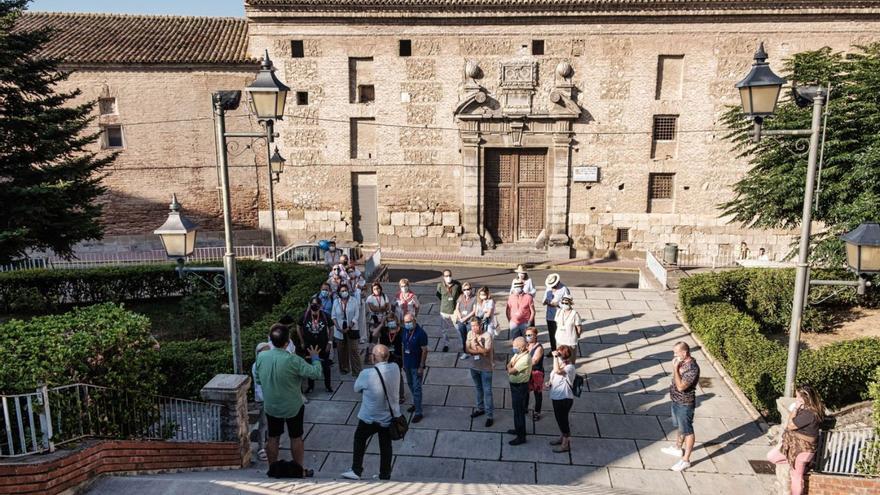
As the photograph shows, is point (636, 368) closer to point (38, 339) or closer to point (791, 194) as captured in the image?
point (791, 194)

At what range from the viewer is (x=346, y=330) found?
10.9 meters

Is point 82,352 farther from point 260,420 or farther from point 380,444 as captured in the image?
point 380,444

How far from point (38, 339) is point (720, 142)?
23.2 m

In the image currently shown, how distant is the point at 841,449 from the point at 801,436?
1114 millimetres

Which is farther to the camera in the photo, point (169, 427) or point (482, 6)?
point (482, 6)

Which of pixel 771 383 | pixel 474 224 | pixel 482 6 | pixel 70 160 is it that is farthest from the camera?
pixel 474 224

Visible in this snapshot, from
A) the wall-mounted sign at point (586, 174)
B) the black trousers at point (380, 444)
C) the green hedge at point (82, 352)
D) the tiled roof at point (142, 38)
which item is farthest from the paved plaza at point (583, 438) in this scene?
the tiled roof at point (142, 38)

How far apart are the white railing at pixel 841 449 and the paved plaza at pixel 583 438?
751mm

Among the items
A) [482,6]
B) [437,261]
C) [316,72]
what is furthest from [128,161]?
[482,6]

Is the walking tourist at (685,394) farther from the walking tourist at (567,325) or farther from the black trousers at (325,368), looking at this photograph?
the black trousers at (325,368)

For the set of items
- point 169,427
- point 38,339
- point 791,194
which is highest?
point 791,194

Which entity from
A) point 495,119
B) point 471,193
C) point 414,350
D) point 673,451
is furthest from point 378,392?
point 495,119

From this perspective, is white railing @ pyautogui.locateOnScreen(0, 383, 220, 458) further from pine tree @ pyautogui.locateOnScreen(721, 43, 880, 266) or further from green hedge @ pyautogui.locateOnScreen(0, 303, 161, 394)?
pine tree @ pyautogui.locateOnScreen(721, 43, 880, 266)

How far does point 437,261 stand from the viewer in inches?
923
